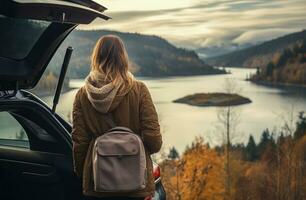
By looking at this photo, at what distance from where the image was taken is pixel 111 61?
260 centimetres

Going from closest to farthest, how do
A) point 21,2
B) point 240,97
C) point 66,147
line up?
point 21,2
point 66,147
point 240,97

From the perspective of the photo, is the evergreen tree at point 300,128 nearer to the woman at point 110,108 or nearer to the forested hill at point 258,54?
the woman at point 110,108

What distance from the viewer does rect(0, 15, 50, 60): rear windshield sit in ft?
8.23

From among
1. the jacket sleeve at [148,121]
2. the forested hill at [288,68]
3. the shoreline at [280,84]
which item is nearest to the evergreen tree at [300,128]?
the forested hill at [288,68]

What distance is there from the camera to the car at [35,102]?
95.2 inches

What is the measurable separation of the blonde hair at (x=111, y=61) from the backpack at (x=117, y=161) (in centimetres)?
25

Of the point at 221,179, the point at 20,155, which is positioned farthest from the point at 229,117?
the point at 20,155

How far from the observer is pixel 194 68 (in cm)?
12769

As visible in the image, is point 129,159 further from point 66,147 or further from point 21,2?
point 21,2

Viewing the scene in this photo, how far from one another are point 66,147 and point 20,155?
544 millimetres

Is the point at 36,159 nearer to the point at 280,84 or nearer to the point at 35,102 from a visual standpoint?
the point at 35,102

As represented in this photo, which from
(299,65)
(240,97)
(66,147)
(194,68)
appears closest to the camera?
(66,147)

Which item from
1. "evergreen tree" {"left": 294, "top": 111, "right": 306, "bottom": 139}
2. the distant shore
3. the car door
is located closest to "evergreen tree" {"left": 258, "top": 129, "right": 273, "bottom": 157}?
"evergreen tree" {"left": 294, "top": 111, "right": 306, "bottom": 139}

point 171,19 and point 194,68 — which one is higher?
point 171,19
